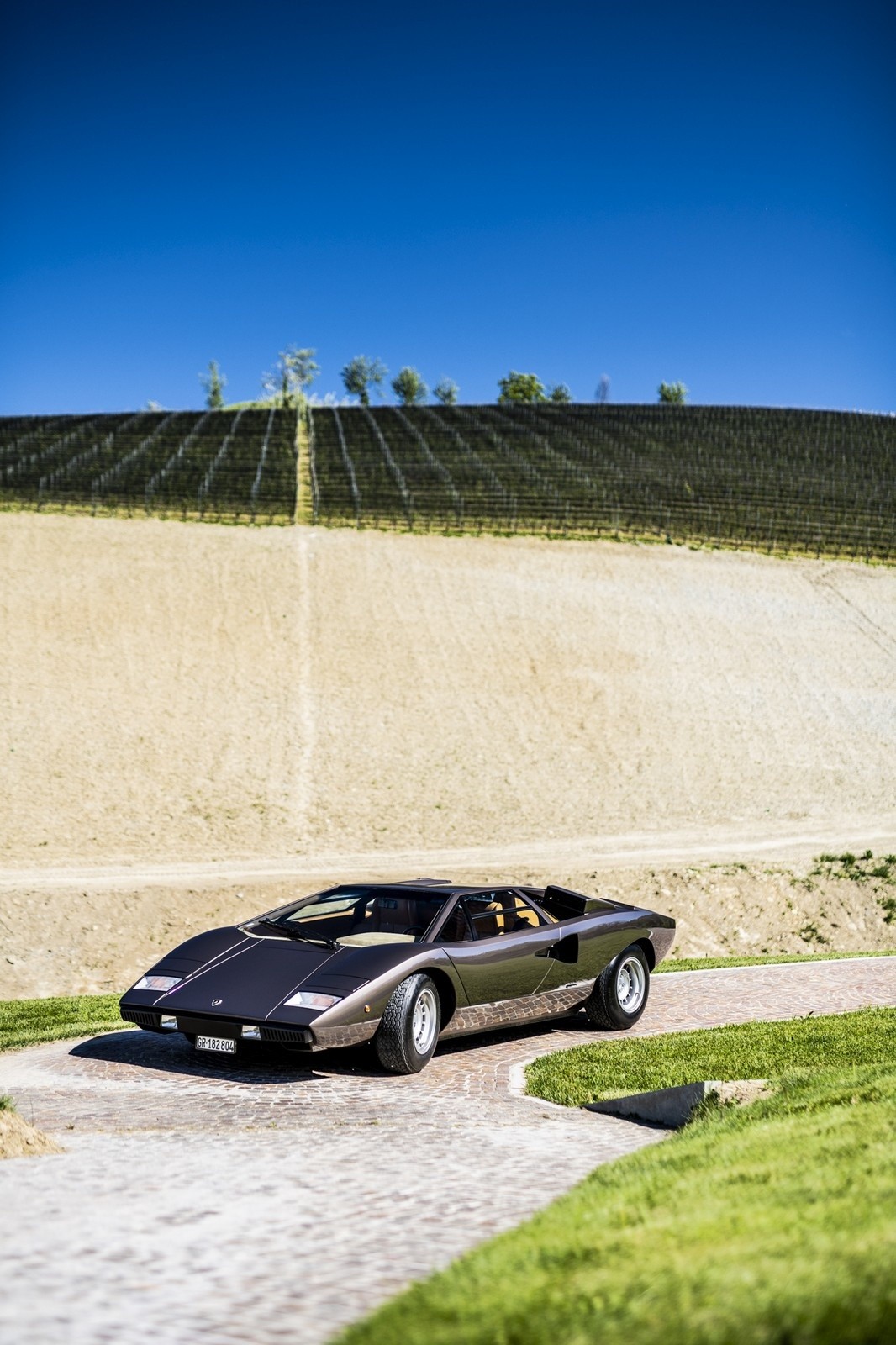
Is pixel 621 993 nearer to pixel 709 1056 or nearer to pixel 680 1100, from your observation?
pixel 709 1056

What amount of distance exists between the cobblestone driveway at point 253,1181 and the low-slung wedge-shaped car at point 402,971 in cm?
35

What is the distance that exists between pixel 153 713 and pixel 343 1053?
24933mm

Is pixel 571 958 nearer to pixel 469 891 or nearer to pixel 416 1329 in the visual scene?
pixel 469 891

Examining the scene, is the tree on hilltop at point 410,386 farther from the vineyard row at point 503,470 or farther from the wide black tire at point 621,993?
the wide black tire at point 621,993

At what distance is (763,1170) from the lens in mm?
4793

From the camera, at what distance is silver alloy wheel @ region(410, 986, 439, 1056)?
8.42m

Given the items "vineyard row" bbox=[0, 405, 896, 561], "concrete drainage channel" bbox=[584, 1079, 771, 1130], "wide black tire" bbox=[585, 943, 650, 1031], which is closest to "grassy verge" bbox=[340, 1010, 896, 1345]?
"concrete drainage channel" bbox=[584, 1079, 771, 1130]

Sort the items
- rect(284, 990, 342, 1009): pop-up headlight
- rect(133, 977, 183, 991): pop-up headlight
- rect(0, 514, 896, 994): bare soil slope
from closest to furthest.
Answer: rect(284, 990, 342, 1009): pop-up headlight < rect(133, 977, 183, 991): pop-up headlight < rect(0, 514, 896, 994): bare soil slope

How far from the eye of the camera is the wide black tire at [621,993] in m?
10.3

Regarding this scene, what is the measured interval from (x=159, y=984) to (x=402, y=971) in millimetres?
1829

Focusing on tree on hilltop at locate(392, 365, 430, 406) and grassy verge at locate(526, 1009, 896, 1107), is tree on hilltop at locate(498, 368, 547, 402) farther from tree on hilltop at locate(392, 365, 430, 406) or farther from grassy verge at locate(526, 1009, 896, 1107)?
grassy verge at locate(526, 1009, 896, 1107)

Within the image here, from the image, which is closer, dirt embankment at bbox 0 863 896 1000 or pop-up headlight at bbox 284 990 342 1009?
pop-up headlight at bbox 284 990 342 1009

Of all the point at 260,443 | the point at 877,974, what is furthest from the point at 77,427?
the point at 877,974

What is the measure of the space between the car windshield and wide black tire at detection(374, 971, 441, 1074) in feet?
1.95
